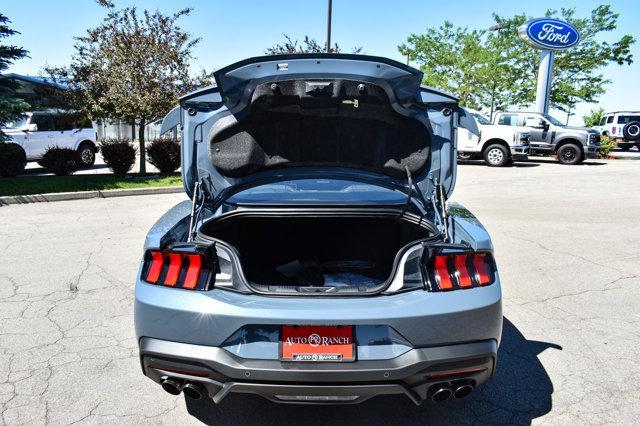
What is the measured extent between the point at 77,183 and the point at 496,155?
1422cm

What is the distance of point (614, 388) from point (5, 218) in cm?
886

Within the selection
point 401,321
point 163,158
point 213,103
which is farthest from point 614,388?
point 163,158

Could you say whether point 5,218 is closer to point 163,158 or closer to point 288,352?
point 163,158

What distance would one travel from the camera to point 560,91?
97.8 ft

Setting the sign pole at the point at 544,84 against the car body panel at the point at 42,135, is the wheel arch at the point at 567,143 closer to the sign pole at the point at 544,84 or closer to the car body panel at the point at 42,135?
the sign pole at the point at 544,84

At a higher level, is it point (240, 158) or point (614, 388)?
point (240, 158)

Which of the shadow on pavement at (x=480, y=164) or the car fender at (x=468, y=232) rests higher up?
the car fender at (x=468, y=232)

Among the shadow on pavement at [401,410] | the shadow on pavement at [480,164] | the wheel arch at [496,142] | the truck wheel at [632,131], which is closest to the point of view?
the shadow on pavement at [401,410]

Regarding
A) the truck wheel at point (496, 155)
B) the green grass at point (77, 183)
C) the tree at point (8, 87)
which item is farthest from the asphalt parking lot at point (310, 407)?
the truck wheel at point (496, 155)

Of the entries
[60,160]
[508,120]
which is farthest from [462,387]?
[508,120]

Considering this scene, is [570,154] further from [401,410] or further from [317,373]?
[317,373]

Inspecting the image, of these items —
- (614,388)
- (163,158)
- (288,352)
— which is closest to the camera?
(288,352)

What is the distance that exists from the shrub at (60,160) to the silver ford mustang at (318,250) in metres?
11.8

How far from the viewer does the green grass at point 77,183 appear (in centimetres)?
1037
